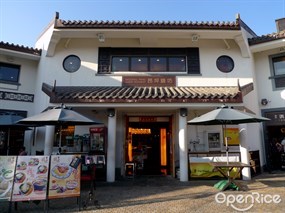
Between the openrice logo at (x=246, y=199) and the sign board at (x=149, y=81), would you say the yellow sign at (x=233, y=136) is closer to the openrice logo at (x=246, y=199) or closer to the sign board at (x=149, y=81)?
the sign board at (x=149, y=81)

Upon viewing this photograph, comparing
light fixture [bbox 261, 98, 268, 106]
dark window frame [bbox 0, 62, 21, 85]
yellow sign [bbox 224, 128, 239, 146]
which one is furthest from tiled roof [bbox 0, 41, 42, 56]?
light fixture [bbox 261, 98, 268, 106]

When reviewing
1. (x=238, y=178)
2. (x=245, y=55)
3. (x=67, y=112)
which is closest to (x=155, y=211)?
(x=67, y=112)

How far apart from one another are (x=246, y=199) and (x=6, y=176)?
5.91m

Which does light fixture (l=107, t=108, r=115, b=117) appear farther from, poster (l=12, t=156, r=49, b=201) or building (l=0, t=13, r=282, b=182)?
poster (l=12, t=156, r=49, b=201)

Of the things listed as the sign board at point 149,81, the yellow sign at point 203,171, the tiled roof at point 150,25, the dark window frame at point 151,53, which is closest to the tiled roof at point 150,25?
the tiled roof at point 150,25

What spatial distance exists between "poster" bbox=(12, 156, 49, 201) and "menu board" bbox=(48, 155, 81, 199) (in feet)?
0.50

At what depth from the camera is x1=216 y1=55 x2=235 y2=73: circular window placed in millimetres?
10422

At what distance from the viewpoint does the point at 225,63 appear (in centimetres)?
1049

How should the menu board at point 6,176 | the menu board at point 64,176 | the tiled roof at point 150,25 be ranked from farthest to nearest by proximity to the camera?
the tiled roof at point 150,25
the menu board at point 64,176
the menu board at point 6,176

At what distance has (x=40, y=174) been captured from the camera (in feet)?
16.7

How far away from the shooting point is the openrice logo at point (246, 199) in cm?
545

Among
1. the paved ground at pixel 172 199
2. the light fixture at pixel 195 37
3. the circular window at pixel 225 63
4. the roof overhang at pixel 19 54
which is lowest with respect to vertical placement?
the paved ground at pixel 172 199

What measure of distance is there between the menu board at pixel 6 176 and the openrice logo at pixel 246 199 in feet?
16.4

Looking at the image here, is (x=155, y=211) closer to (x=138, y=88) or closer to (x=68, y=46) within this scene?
(x=138, y=88)
